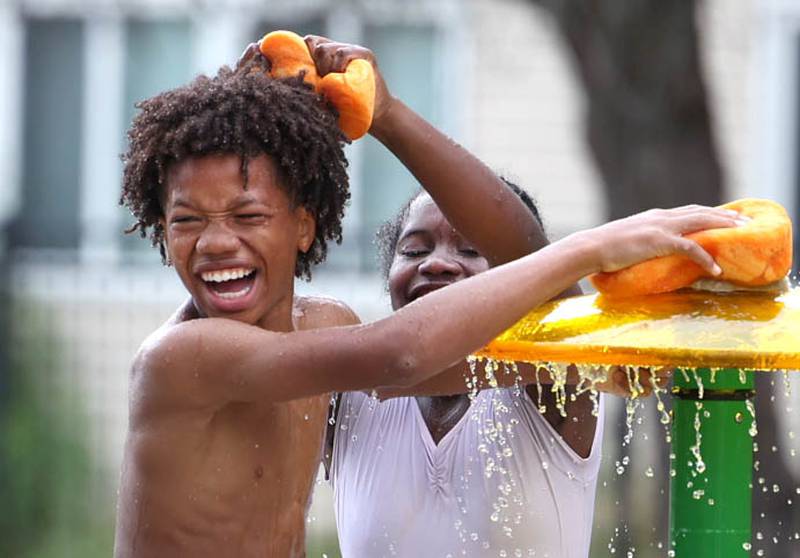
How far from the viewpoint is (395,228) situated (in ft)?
12.7

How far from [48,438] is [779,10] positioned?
500 centimetres

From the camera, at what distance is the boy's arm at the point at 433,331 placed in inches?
108

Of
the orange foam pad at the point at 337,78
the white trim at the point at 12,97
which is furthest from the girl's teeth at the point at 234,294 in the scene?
the white trim at the point at 12,97

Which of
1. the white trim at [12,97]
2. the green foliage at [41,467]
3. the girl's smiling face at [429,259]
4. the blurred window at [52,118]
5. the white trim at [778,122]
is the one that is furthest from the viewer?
the blurred window at [52,118]

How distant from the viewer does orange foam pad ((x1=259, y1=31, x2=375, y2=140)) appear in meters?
3.05

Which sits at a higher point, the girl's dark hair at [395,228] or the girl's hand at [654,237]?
the girl's dark hair at [395,228]

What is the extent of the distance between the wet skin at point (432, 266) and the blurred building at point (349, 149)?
6.42m

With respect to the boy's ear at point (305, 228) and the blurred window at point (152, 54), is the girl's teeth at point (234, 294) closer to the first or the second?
the boy's ear at point (305, 228)

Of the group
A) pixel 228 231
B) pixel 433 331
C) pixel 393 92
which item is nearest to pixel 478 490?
pixel 433 331

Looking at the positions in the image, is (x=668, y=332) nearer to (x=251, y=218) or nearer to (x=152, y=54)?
(x=251, y=218)

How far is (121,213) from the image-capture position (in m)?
10.7

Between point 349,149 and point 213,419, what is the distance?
737 cm

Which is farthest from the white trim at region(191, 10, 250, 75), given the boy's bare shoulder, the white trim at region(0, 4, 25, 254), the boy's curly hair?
the boy's curly hair

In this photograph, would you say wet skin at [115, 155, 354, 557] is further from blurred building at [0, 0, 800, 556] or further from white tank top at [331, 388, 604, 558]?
blurred building at [0, 0, 800, 556]
